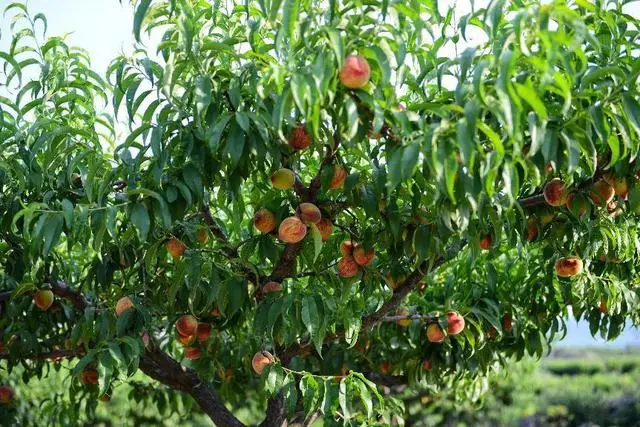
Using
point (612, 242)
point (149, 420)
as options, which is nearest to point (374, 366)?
point (612, 242)

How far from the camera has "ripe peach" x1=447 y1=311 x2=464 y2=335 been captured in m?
2.60

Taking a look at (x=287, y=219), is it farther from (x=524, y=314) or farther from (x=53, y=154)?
(x=524, y=314)

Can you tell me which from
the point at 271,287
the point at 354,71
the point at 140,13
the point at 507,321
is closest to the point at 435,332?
the point at 507,321

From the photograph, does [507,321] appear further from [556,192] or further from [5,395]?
[5,395]

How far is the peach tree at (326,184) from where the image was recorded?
5.24 ft

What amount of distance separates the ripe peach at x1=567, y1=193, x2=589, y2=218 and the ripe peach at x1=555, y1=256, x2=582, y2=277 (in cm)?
38

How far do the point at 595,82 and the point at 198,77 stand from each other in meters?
0.82

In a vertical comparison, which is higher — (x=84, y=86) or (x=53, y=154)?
(x=84, y=86)

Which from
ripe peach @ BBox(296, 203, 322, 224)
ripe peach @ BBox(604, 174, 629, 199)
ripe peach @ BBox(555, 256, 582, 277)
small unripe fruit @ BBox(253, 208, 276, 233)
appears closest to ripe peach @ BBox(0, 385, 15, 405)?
small unripe fruit @ BBox(253, 208, 276, 233)

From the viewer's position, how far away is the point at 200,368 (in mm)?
2941

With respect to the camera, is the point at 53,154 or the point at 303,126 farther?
the point at 53,154

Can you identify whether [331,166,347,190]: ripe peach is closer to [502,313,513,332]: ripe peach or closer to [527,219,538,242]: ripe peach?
[527,219,538,242]: ripe peach

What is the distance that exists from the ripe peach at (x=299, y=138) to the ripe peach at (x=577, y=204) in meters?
0.64

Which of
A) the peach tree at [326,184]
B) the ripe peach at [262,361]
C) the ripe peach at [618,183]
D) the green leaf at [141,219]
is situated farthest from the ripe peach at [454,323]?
the green leaf at [141,219]
